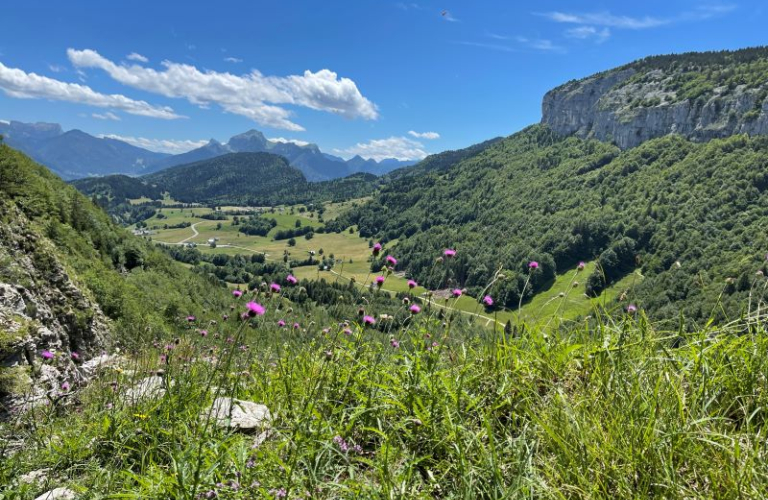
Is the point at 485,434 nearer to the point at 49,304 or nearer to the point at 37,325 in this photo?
the point at 37,325

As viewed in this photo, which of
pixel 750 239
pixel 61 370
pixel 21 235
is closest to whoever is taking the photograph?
pixel 61 370

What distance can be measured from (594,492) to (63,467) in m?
4.89

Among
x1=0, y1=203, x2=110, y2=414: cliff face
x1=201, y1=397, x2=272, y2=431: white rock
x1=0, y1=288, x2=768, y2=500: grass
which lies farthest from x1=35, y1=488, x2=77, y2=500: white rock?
x1=0, y1=203, x2=110, y2=414: cliff face

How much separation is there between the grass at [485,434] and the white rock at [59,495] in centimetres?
8

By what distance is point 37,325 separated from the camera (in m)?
11.7

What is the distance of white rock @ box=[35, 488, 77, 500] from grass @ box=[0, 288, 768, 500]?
0.25 feet

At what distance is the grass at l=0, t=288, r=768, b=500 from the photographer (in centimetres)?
274

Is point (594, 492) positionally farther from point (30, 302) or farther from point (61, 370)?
point (30, 302)

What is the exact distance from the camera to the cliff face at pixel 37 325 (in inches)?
350

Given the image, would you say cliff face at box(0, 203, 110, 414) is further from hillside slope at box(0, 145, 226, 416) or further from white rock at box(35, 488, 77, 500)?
white rock at box(35, 488, 77, 500)

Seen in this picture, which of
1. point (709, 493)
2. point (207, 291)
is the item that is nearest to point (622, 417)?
point (709, 493)

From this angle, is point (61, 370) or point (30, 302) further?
point (30, 302)

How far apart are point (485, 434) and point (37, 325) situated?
45.0 ft

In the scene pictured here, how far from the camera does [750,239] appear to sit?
5930 inches
